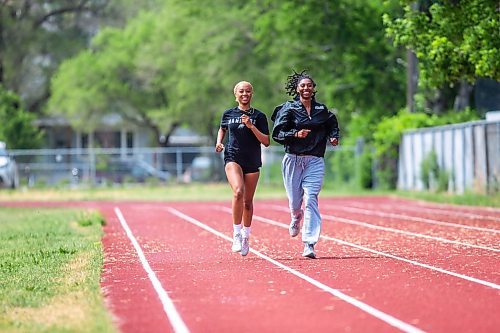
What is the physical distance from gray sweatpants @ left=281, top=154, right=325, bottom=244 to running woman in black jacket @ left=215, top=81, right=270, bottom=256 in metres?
0.41

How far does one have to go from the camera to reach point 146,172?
5569cm

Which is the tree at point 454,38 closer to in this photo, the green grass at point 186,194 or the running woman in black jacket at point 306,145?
the green grass at point 186,194

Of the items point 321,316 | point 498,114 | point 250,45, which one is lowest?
point 321,316

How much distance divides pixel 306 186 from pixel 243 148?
0.89m

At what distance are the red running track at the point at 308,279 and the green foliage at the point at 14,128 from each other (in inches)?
1435

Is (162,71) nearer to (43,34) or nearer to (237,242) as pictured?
(43,34)

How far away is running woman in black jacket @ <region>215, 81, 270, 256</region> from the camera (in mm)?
14570

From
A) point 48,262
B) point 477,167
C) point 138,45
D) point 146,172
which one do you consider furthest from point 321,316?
point 138,45

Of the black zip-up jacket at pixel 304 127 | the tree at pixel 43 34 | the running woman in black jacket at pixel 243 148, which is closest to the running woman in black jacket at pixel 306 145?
the black zip-up jacket at pixel 304 127

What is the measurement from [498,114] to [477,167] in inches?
82.6

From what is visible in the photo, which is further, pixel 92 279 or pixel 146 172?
pixel 146 172

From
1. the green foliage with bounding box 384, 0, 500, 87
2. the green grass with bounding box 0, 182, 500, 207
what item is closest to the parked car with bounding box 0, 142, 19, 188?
the green grass with bounding box 0, 182, 500, 207

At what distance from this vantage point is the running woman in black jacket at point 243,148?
14570mm

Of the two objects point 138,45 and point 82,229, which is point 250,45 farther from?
point 82,229
